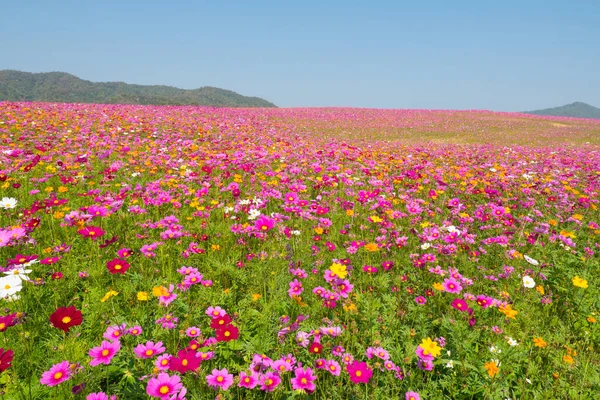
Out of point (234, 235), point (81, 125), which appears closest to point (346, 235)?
point (234, 235)

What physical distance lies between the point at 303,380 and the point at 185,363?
680 millimetres

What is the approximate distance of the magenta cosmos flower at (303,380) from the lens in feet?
5.83

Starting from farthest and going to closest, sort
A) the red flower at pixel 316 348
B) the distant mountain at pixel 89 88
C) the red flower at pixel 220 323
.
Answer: the distant mountain at pixel 89 88
the red flower at pixel 316 348
the red flower at pixel 220 323

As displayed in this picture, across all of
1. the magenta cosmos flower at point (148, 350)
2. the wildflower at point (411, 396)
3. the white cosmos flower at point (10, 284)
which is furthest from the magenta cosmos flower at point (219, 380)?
the white cosmos flower at point (10, 284)

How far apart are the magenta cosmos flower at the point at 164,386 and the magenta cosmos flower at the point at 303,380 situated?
2.10 feet

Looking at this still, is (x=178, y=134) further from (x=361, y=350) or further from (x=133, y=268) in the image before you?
(x=361, y=350)

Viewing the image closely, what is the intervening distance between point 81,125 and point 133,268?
996 centimetres

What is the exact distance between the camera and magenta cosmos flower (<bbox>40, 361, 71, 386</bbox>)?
152 centimetres

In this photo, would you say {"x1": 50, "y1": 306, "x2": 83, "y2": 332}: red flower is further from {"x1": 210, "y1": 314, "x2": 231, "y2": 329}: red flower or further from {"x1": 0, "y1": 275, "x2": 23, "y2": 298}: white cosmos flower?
{"x1": 210, "y1": 314, "x2": 231, "y2": 329}: red flower

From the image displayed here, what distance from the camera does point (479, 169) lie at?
813 cm

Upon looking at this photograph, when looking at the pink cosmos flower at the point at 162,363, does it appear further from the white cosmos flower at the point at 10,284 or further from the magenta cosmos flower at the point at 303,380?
the white cosmos flower at the point at 10,284

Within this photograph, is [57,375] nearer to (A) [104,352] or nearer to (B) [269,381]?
(A) [104,352]

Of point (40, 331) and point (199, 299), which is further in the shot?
point (199, 299)

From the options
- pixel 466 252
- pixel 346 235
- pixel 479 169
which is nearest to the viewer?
pixel 466 252
